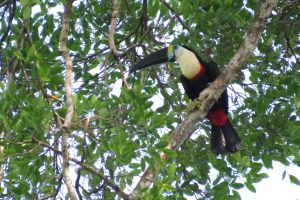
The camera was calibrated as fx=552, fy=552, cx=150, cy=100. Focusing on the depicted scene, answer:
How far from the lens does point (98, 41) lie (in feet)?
15.2

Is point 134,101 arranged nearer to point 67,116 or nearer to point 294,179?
point 67,116

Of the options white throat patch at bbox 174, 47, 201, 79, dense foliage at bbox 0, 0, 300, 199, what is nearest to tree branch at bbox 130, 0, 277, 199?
dense foliage at bbox 0, 0, 300, 199

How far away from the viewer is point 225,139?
420cm

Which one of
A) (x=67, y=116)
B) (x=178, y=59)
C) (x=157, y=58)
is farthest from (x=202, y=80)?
(x=67, y=116)

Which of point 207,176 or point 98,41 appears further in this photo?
point 98,41

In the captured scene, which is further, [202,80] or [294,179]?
[202,80]

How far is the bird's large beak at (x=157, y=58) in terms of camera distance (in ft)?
13.5

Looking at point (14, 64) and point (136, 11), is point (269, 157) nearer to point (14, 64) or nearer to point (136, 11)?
point (136, 11)

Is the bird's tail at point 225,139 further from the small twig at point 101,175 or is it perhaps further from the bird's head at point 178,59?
the small twig at point 101,175

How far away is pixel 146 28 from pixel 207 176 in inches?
48.6

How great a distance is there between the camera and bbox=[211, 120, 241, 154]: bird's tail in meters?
4.16

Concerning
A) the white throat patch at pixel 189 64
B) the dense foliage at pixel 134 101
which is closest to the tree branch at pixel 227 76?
the dense foliage at pixel 134 101

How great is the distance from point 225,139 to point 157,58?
807mm

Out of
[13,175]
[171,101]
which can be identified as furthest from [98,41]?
[13,175]
